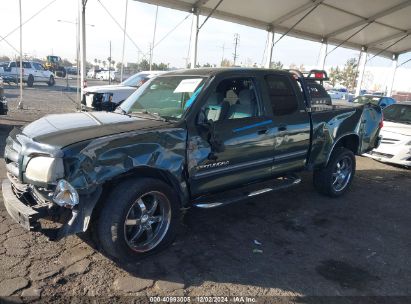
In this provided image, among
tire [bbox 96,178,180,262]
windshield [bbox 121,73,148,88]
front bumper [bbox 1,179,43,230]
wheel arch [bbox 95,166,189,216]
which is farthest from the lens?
windshield [bbox 121,73,148,88]

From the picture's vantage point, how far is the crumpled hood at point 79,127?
127 inches

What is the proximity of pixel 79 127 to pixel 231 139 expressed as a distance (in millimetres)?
1628

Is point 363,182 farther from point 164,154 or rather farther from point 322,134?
point 164,154

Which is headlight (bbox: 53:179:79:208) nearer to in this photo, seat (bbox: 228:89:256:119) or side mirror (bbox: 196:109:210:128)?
side mirror (bbox: 196:109:210:128)

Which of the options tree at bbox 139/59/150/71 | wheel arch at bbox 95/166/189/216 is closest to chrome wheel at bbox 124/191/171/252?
wheel arch at bbox 95/166/189/216

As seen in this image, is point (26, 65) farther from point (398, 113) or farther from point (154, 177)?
point (154, 177)

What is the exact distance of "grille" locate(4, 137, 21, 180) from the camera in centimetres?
336

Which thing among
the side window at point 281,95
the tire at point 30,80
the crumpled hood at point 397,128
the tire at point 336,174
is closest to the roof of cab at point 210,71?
the side window at point 281,95

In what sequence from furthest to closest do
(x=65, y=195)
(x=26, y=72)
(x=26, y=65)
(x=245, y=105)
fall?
(x=26, y=65) → (x=26, y=72) → (x=245, y=105) → (x=65, y=195)

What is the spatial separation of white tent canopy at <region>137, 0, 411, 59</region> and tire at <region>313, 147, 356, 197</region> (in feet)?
27.0

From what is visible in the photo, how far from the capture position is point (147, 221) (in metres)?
3.54

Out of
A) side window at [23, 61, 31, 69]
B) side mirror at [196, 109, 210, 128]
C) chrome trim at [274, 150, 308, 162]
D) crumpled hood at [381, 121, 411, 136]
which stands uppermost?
side window at [23, 61, 31, 69]

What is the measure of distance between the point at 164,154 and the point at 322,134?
277 cm

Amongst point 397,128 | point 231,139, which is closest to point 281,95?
point 231,139
